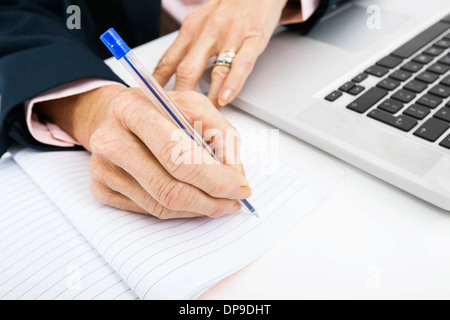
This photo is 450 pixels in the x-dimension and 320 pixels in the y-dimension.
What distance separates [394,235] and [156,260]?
8.9 inches

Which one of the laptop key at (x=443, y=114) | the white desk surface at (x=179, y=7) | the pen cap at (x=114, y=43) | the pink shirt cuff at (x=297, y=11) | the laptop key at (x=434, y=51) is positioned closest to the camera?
the pen cap at (x=114, y=43)

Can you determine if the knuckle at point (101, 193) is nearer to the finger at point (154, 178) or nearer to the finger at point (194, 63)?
the finger at point (154, 178)

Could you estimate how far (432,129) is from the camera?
427 millimetres

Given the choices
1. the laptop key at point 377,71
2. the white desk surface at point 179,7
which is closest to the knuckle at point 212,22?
the laptop key at point 377,71

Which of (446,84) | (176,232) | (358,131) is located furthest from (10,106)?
(446,84)

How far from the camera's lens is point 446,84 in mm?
482

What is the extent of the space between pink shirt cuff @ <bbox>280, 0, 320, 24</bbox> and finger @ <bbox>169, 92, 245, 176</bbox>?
12.7 inches

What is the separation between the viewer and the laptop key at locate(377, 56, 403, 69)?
1.74ft

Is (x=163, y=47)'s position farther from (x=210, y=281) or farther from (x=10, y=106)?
(x=210, y=281)

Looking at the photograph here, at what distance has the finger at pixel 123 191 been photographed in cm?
39

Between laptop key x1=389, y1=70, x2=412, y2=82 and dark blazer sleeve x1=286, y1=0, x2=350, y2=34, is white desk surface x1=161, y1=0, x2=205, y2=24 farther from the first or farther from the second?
laptop key x1=389, y1=70, x2=412, y2=82

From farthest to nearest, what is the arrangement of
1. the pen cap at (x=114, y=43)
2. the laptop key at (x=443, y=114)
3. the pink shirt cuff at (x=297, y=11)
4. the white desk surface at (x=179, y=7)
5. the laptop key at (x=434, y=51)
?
the white desk surface at (x=179, y=7) → the pink shirt cuff at (x=297, y=11) → the laptop key at (x=434, y=51) → the laptop key at (x=443, y=114) → the pen cap at (x=114, y=43)

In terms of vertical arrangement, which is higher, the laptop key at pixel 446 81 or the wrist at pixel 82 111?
the wrist at pixel 82 111

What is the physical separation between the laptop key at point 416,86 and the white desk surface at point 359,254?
0.13 meters
